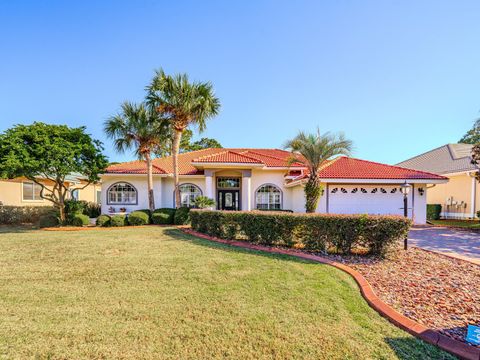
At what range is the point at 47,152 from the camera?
13617mm

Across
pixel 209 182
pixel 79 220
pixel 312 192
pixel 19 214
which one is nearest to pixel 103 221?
pixel 79 220

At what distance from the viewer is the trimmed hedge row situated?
24.5 ft

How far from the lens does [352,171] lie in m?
17.4

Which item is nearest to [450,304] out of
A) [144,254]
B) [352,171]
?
[144,254]

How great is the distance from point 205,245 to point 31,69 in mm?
13069

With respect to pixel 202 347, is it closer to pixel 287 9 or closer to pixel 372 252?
pixel 372 252

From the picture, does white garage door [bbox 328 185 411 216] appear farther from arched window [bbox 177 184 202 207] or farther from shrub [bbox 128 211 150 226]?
shrub [bbox 128 211 150 226]

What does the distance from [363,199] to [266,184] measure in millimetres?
7104

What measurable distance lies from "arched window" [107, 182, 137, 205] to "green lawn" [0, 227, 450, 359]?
1271 centimetres

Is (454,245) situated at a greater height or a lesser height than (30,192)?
lesser

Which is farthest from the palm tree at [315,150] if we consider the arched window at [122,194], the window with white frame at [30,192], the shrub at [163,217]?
the window with white frame at [30,192]

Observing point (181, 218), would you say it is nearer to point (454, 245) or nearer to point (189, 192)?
point (189, 192)

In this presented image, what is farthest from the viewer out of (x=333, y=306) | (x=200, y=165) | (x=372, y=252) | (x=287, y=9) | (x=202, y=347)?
(x=200, y=165)

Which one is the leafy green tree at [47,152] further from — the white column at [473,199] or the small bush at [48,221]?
the white column at [473,199]
